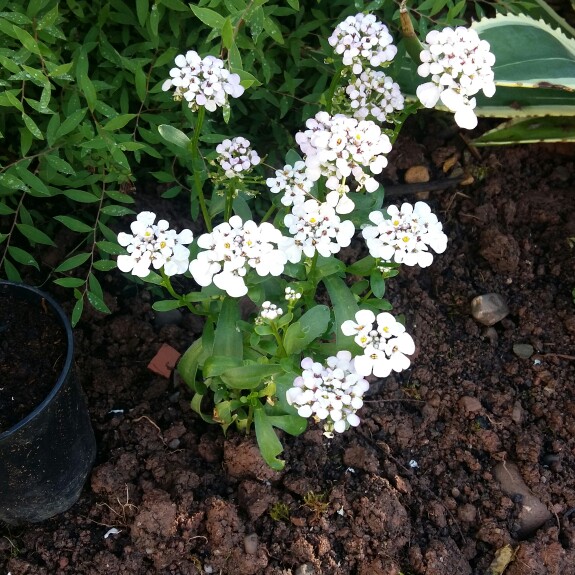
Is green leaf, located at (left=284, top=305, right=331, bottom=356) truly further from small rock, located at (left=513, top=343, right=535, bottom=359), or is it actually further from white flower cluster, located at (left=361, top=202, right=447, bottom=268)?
small rock, located at (left=513, top=343, right=535, bottom=359)

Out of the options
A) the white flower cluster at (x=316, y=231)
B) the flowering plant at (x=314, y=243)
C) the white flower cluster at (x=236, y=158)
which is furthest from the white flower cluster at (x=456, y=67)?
the white flower cluster at (x=236, y=158)

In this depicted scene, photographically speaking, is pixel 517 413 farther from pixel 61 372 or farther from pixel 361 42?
pixel 61 372

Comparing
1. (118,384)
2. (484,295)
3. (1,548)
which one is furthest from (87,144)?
(484,295)

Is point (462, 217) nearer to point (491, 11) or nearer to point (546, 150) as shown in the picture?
point (546, 150)

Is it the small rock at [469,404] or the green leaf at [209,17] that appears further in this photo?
the small rock at [469,404]

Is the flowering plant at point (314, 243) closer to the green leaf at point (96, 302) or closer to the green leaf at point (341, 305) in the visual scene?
the green leaf at point (341, 305)
